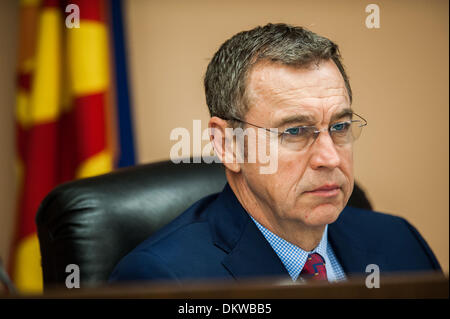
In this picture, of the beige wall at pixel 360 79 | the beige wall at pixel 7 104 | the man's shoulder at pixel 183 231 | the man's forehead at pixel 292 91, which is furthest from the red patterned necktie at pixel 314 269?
the beige wall at pixel 7 104

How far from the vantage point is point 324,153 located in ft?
3.54

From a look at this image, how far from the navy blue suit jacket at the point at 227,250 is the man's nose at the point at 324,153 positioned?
0.24 m

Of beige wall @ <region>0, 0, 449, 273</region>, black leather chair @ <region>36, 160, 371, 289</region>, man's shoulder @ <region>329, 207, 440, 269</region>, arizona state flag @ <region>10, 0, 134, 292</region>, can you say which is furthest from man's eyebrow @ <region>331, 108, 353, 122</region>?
arizona state flag @ <region>10, 0, 134, 292</region>

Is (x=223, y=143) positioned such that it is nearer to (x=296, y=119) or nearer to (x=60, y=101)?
(x=296, y=119)

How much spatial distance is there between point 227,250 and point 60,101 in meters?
1.16

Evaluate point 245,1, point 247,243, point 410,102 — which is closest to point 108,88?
point 245,1

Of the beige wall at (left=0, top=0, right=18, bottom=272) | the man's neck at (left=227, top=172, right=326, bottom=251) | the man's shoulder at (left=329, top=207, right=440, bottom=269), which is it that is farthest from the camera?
the beige wall at (left=0, top=0, right=18, bottom=272)

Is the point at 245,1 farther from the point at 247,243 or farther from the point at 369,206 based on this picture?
the point at 247,243

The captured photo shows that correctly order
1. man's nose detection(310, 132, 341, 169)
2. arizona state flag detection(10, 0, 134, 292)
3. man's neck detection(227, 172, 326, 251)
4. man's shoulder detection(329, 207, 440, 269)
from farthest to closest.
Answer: arizona state flag detection(10, 0, 134, 292), man's shoulder detection(329, 207, 440, 269), man's neck detection(227, 172, 326, 251), man's nose detection(310, 132, 341, 169)

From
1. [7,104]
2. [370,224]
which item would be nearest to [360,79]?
[370,224]

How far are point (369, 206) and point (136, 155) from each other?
0.97m

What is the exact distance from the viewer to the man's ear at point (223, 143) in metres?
1.19

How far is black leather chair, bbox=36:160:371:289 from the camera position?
1225 mm

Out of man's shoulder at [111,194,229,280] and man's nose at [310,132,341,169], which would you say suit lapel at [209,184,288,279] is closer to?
man's shoulder at [111,194,229,280]
